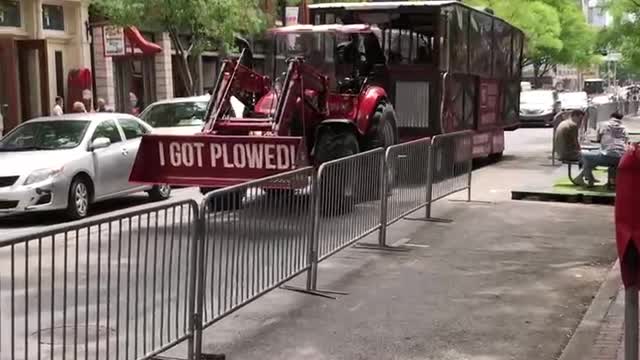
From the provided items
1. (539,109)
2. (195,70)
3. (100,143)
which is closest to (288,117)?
(100,143)

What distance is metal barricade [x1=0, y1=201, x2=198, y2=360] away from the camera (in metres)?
4.25

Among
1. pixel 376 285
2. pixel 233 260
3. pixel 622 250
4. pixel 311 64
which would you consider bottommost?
pixel 376 285

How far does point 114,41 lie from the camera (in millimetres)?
24969

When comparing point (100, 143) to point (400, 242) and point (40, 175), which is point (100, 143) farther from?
point (400, 242)

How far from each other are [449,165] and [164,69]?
63.8 feet

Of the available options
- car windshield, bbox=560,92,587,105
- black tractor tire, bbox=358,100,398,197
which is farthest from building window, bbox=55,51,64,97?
car windshield, bbox=560,92,587,105

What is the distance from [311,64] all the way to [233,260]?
7.91 meters

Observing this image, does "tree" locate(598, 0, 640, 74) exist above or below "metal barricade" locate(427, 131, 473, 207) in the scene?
above

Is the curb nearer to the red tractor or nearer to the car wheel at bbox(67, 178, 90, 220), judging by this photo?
the red tractor

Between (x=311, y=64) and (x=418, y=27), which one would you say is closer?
(x=311, y=64)

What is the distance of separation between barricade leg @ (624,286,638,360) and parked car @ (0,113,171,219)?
888 centimetres

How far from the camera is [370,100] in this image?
43.5 ft

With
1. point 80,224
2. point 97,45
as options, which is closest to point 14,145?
point 80,224

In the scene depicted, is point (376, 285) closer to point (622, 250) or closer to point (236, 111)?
point (622, 250)
